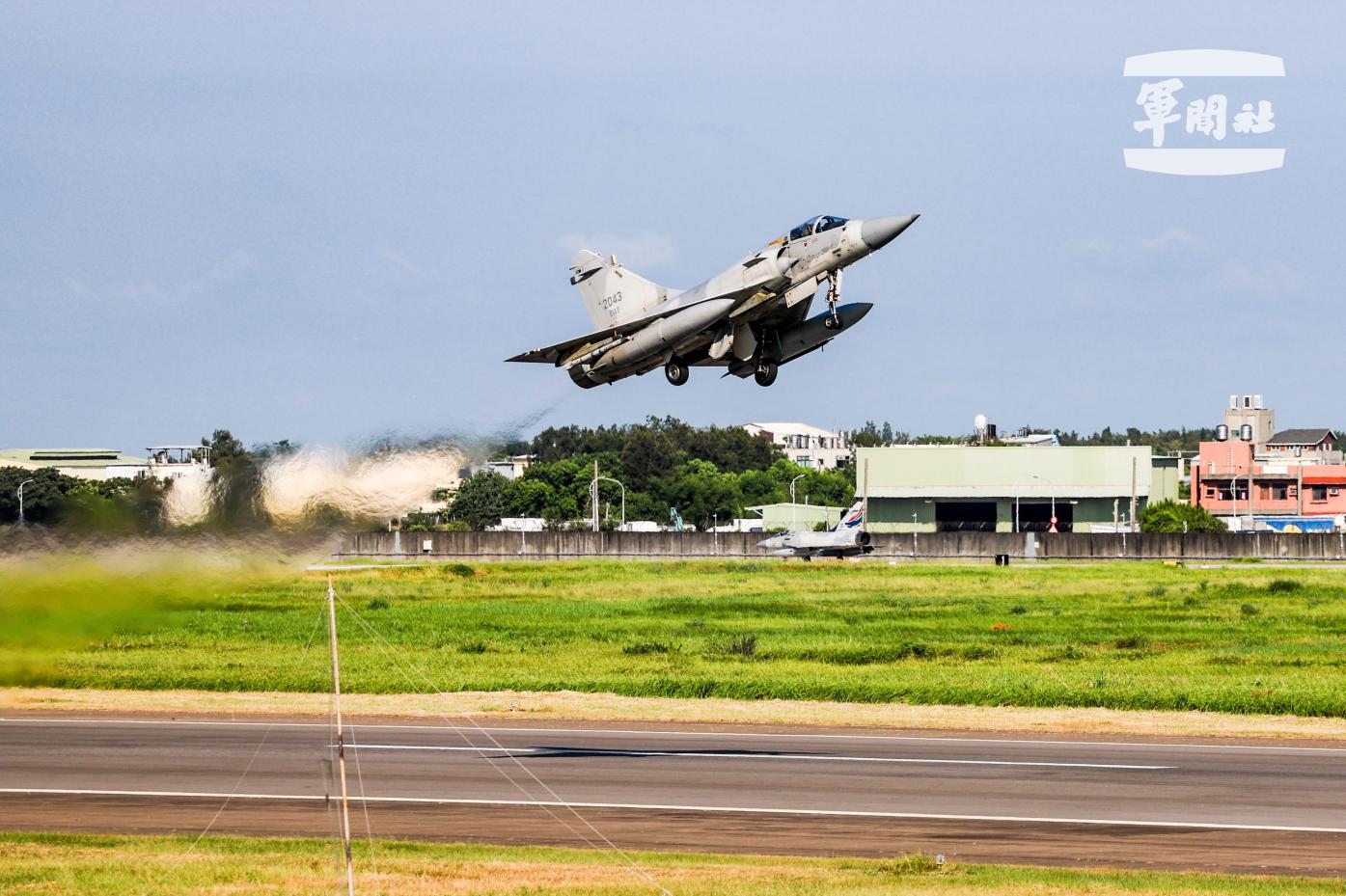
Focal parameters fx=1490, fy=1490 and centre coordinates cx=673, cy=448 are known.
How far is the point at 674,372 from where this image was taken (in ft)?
115

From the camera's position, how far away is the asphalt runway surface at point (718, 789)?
2623cm

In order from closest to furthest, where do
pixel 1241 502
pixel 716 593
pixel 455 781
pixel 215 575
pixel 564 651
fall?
pixel 215 575 → pixel 455 781 → pixel 564 651 → pixel 716 593 → pixel 1241 502

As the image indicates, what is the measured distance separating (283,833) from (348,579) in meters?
61.1

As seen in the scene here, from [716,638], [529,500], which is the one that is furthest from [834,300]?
[529,500]

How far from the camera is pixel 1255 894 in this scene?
21844mm

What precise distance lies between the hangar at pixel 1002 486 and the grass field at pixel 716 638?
56737mm

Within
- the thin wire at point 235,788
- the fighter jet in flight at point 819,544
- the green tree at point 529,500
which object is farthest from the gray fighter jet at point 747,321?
the green tree at point 529,500

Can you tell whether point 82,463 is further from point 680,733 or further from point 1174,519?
point 1174,519

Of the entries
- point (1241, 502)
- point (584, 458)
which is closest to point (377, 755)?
point (584, 458)

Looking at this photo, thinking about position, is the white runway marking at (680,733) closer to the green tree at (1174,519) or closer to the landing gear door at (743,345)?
the landing gear door at (743,345)

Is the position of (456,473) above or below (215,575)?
above

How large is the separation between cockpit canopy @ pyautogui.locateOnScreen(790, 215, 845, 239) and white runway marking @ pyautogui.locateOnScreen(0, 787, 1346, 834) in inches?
529

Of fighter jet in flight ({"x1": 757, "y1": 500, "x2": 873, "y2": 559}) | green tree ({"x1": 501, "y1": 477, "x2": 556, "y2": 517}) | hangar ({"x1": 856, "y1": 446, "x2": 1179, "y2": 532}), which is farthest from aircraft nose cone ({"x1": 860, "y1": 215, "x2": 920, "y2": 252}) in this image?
hangar ({"x1": 856, "y1": 446, "x2": 1179, "y2": 532})

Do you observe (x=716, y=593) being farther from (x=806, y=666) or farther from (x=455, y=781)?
(x=455, y=781)
